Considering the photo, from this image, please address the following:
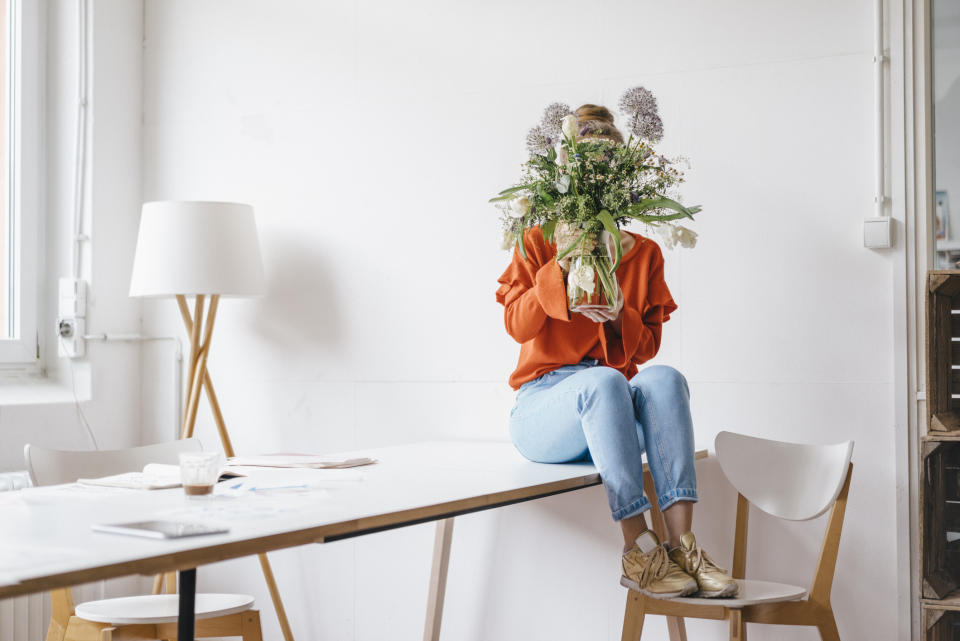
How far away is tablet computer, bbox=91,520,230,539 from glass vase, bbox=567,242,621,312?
110 centimetres

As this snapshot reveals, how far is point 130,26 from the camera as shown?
350cm

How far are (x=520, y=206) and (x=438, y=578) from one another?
128 centimetres

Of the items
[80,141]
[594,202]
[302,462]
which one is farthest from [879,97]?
[80,141]

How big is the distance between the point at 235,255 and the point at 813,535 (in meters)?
1.91

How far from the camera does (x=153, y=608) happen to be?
1974 mm

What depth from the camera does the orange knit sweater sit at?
7.61 ft

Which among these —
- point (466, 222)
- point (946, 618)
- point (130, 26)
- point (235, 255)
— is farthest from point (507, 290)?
point (130, 26)

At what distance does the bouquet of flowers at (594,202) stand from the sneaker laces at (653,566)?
1.89ft

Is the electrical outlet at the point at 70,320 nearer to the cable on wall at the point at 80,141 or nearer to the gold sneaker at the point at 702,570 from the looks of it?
the cable on wall at the point at 80,141

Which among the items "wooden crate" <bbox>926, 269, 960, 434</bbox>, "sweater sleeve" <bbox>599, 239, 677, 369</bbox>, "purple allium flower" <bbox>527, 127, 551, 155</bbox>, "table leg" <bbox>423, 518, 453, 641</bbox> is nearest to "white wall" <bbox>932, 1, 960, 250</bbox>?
"wooden crate" <bbox>926, 269, 960, 434</bbox>

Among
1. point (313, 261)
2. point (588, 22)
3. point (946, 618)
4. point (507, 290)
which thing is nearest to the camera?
point (946, 618)

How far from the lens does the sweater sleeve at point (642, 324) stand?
2.35 meters

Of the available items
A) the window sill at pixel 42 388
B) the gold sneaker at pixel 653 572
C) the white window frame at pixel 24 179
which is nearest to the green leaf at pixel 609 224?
the gold sneaker at pixel 653 572

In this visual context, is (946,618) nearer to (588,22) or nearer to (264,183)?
(588,22)
